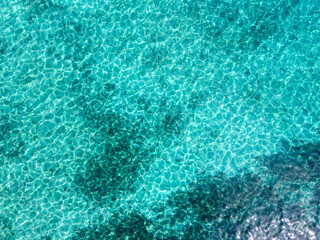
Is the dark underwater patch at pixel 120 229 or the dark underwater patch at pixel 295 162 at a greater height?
the dark underwater patch at pixel 295 162

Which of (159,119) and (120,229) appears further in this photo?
(159,119)

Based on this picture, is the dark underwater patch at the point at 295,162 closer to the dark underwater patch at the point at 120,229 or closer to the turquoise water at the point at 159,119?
the turquoise water at the point at 159,119

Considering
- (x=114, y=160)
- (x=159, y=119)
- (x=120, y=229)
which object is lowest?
(x=120, y=229)

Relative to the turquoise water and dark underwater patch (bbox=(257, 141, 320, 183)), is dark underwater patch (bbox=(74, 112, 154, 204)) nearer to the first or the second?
the turquoise water

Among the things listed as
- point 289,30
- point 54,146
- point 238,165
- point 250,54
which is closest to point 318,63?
point 289,30

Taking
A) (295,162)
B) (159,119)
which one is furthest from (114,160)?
(295,162)

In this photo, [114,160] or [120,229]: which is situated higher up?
[114,160]

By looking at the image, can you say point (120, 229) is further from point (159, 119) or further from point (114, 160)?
point (159, 119)

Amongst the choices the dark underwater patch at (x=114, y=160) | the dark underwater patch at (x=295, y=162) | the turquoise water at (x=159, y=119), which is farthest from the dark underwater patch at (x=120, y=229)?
the dark underwater patch at (x=295, y=162)

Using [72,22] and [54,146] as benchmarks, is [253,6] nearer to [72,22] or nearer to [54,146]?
[72,22]
